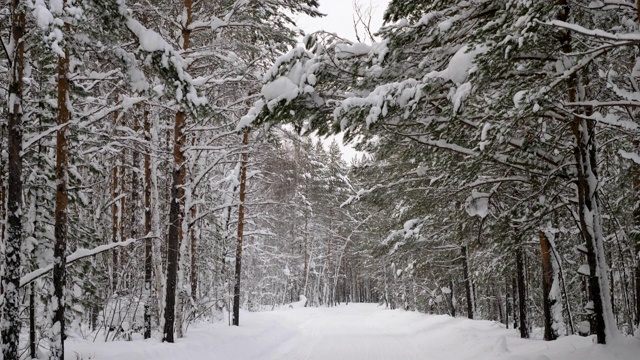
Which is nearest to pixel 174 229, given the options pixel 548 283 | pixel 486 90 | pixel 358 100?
pixel 358 100

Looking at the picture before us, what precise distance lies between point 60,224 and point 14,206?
1.17 meters

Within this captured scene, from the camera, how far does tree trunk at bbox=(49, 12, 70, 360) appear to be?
6.40 m

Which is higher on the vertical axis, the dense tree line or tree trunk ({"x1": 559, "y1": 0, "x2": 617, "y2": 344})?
the dense tree line

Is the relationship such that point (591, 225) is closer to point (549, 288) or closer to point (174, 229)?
point (549, 288)

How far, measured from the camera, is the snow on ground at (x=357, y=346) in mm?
7477

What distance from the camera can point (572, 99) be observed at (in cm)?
717

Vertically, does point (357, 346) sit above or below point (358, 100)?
below

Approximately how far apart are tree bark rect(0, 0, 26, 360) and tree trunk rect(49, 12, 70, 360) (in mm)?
639

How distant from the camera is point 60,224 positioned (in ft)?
22.1

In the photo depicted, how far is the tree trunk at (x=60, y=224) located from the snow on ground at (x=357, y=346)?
725 mm

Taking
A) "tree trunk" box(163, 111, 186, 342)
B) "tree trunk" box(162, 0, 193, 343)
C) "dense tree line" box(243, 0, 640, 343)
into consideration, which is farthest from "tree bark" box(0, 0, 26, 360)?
"tree trunk" box(163, 111, 186, 342)

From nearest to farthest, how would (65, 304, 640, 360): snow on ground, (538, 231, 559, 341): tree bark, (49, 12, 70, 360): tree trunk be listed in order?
(49, 12, 70, 360): tree trunk < (65, 304, 640, 360): snow on ground < (538, 231, 559, 341): tree bark

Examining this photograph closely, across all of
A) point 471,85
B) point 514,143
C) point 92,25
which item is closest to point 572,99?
point 514,143

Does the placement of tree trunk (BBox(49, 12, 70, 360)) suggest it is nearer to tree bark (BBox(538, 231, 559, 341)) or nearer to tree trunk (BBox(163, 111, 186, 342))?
tree trunk (BBox(163, 111, 186, 342))
